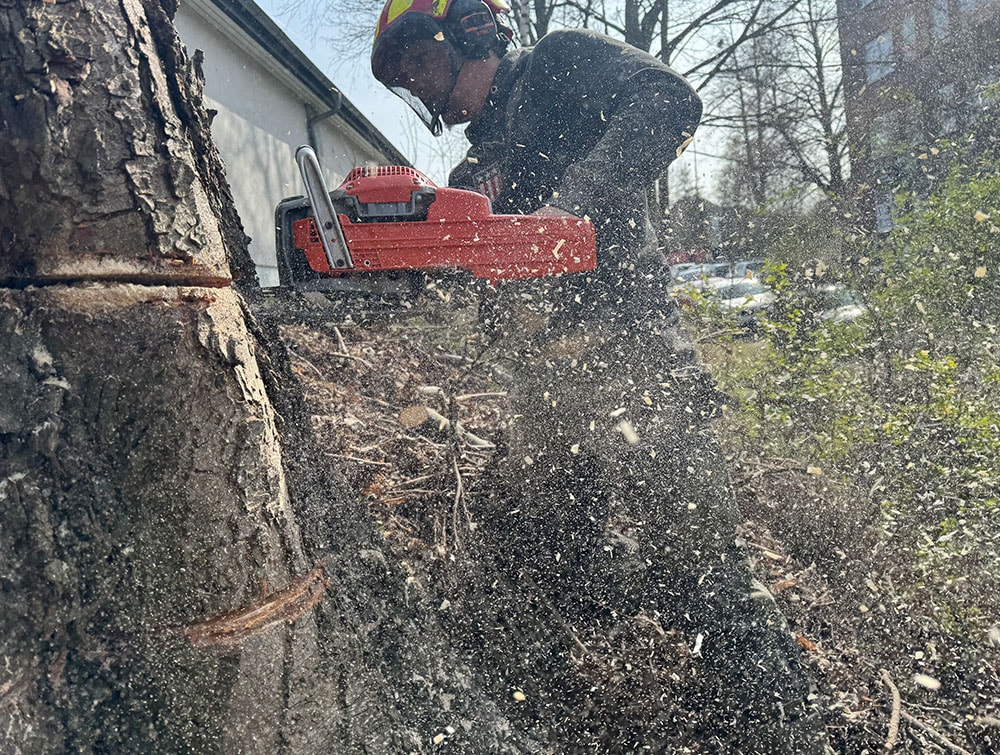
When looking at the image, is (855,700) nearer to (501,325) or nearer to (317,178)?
(501,325)

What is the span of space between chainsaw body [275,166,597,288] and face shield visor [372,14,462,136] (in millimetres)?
650

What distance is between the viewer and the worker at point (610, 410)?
4.94 feet

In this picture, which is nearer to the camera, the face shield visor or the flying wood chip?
the flying wood chip

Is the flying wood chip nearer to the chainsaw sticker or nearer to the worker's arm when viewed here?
the worker's arm

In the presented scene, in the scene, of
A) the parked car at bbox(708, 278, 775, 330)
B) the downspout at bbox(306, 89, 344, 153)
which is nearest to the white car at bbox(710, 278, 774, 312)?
the parked car at bbox(708, 278, 775, 330)

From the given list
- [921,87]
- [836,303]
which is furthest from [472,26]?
[921,87]

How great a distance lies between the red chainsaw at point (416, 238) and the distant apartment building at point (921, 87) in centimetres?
391

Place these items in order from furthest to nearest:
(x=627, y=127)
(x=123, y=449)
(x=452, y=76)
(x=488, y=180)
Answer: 1. (x=452, y=76)
2. (x=488, y=180)
3. (x=627, y=127)
4. (x=123, y=449)

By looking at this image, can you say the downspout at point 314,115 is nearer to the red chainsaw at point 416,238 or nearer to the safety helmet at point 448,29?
the safety helmet at point 448,29

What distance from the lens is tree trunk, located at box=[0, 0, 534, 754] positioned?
0.66 m

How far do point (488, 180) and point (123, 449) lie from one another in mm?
1687

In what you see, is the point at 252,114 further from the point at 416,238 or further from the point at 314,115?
the point at 416,238

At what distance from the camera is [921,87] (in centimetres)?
756

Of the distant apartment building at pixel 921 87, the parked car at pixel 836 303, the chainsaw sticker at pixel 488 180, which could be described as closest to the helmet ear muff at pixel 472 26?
the chainsaw sticker at pixel 488 180
